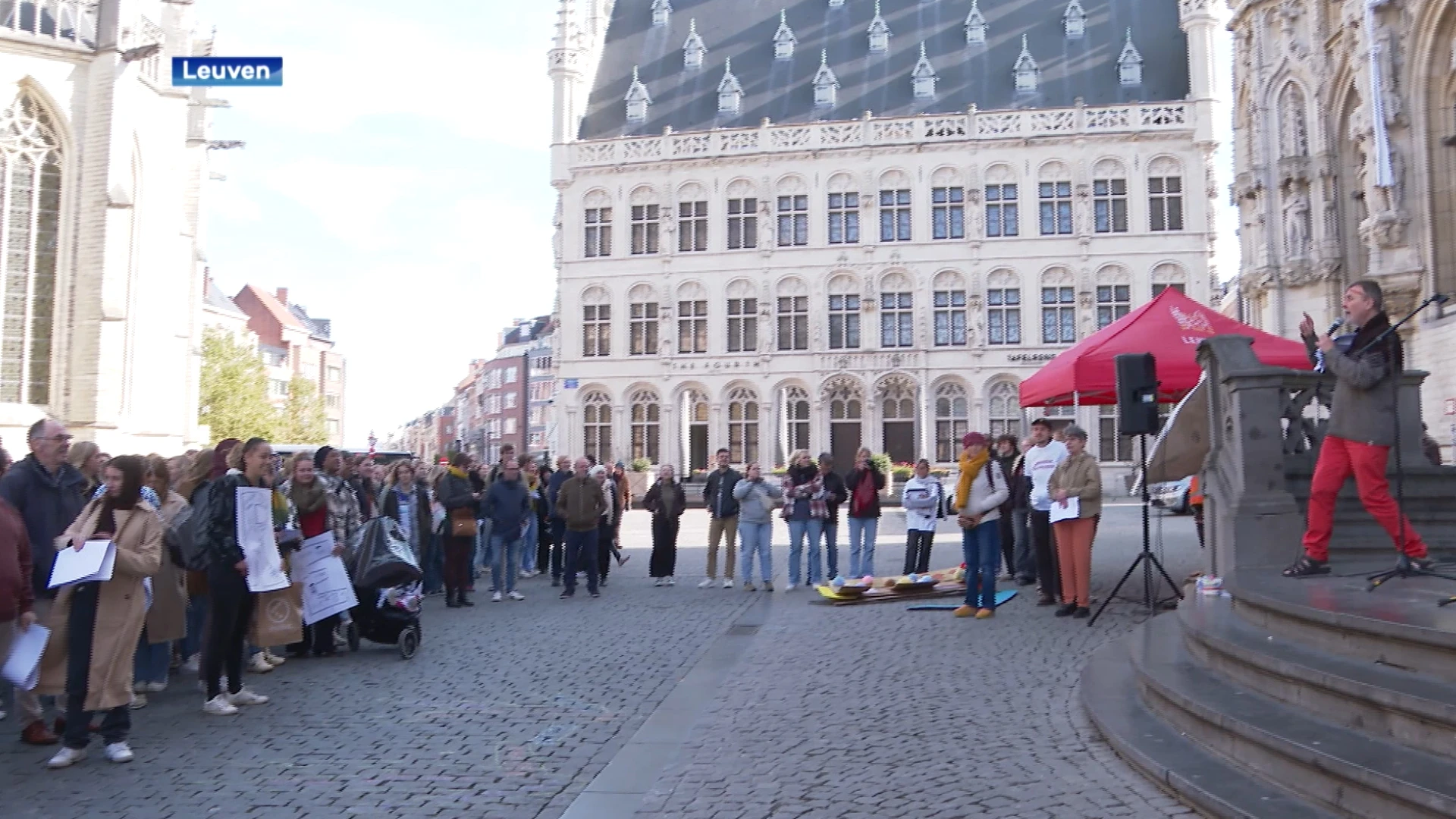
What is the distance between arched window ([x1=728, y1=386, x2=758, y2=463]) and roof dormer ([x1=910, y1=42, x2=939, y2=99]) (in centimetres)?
1233

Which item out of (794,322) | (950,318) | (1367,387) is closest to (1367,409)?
(1367,387)

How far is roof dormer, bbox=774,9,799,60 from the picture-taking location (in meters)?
43.0

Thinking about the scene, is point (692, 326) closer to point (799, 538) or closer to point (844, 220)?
point (844, 220)

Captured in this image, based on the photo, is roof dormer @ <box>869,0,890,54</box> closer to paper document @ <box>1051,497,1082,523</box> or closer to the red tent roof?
the red tent roof

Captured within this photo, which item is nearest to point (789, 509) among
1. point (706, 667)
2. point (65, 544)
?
point (706, 667)

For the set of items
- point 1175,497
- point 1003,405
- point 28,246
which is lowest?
point 1175,497

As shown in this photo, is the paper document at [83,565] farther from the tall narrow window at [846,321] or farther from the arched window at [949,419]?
the tall narrow window at [846,321]

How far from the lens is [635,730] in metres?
6.35

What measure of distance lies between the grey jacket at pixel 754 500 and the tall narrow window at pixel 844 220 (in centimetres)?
2750

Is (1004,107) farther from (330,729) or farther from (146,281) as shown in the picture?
(330,729)

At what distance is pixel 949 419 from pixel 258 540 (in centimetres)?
3369

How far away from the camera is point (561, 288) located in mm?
41906

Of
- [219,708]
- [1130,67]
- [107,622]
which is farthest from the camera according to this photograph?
[1130,67]

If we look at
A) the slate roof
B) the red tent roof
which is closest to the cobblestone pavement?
the red tent roof
